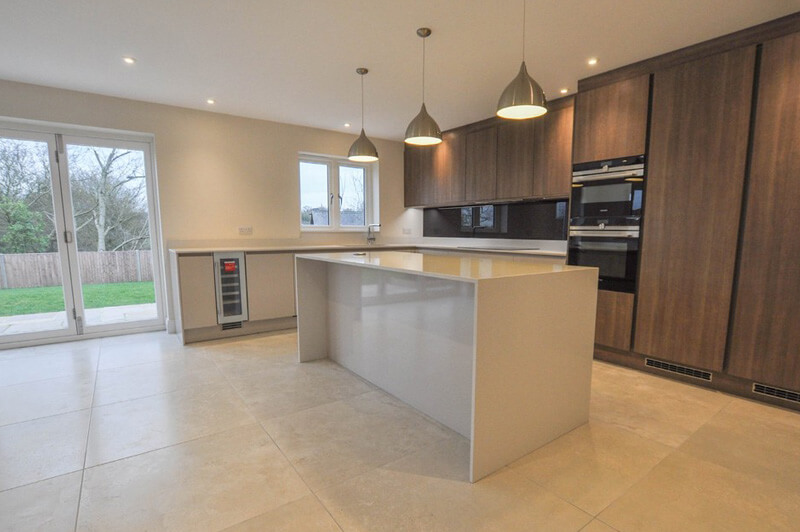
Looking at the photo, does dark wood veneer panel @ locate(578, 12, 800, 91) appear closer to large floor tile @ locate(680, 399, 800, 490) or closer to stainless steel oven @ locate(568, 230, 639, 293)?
stainless steel oven @ locate(568, 230, 639, 293)

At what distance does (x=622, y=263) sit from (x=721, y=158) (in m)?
0.98

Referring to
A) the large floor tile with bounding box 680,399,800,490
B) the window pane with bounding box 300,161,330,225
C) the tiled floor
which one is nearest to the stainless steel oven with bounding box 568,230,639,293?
the tiled floor

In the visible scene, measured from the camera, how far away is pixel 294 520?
141 cm

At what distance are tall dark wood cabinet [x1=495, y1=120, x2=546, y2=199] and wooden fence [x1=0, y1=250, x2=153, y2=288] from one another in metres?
4.18

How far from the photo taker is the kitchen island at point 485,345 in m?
1.64

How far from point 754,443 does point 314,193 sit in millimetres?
4855

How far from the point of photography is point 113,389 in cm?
262

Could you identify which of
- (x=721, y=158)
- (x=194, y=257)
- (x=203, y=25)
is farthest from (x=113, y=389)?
(x=721, y=158)

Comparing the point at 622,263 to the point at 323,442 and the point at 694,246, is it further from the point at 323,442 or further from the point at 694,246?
the point at 323,442

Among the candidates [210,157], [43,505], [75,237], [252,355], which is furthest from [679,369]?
[75,237]

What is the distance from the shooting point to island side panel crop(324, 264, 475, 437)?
6.56 ft

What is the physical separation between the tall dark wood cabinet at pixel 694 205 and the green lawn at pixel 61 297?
507 cm

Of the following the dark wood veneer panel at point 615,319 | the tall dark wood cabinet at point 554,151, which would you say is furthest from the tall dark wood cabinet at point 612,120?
the dark wood veneer panel at point 615,319

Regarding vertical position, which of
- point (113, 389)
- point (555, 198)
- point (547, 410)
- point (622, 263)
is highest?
point (555, 198)
